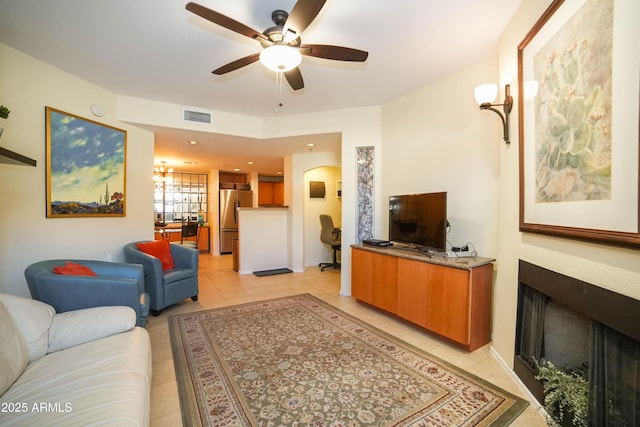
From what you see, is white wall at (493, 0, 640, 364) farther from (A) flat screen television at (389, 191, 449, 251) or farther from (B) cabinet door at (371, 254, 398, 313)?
(B) cabinet door at (371, 254, 398, 313)

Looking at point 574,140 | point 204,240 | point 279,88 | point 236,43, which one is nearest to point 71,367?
point 236,43

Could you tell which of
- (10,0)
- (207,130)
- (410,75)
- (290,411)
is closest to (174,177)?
(207,130)

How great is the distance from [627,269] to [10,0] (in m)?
3.92

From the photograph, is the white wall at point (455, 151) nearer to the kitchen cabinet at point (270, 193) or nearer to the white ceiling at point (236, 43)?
the white ceiling at point (236, 43)

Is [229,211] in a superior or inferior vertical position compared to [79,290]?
superior

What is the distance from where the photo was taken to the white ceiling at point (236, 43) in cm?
Answer: 196

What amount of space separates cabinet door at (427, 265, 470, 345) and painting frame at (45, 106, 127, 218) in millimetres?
3924

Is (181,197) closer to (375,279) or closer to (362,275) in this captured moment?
(362,275)

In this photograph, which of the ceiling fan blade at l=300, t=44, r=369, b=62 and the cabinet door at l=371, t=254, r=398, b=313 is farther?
the cabinet door at l=371, t=254, r=398, b=313

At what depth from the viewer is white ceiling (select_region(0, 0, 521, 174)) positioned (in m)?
1.96

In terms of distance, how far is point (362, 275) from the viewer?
3.52 m

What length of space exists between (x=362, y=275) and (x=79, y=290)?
2.84 meters

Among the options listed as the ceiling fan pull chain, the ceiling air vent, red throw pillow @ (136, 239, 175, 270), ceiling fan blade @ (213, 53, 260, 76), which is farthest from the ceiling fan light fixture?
red throw pillow @ (136, 239, 175, 270)

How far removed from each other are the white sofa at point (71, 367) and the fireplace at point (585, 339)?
2.06 meters
